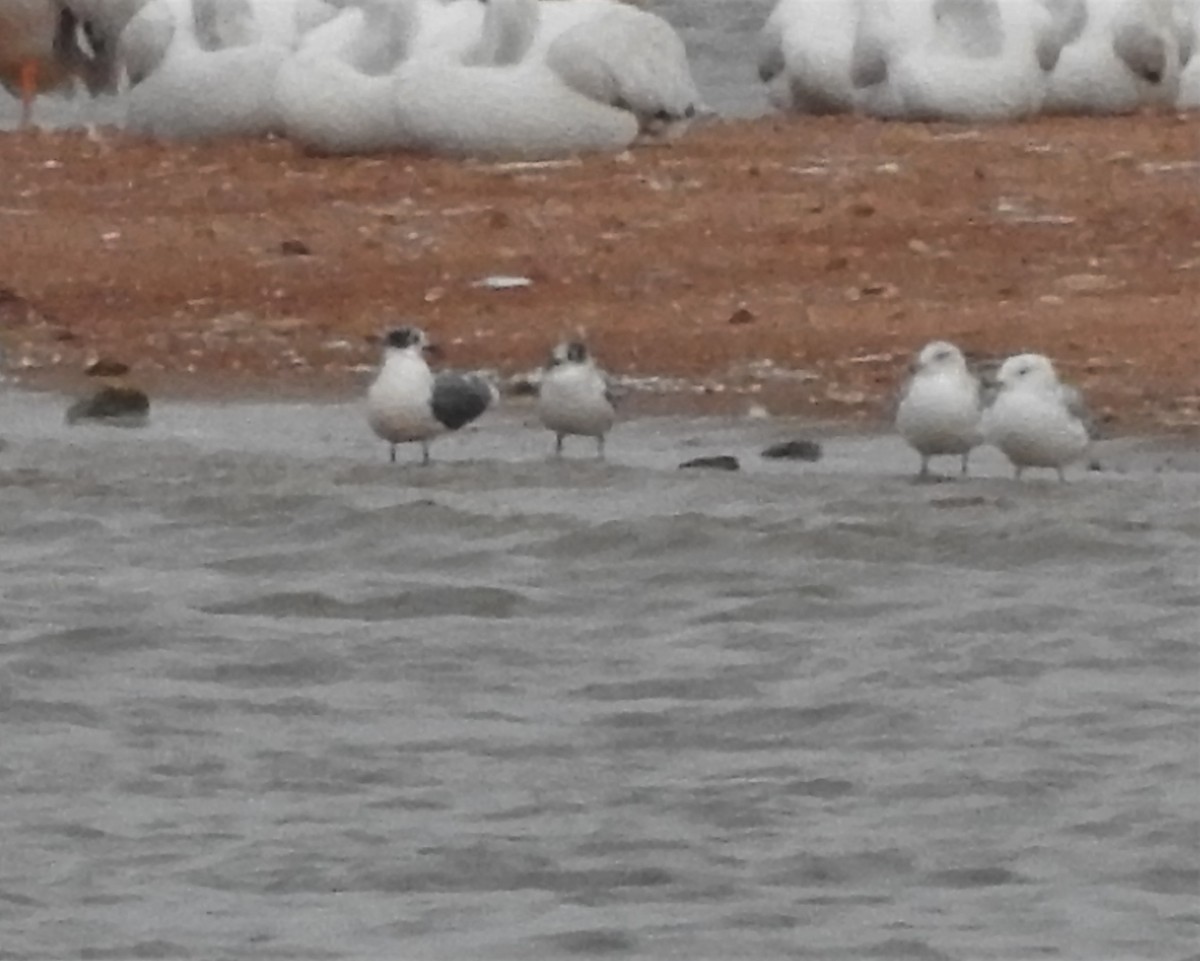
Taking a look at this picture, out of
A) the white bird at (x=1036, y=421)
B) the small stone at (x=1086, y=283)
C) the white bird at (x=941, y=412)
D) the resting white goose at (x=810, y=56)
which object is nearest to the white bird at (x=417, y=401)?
the white bird at (x=941, y=412)

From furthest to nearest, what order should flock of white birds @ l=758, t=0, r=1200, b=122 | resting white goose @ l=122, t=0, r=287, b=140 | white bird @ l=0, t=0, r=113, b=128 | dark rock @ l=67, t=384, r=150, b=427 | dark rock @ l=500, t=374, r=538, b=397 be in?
white bird @ l=0, t=0, r=113, b=128
flock of white birds @ l=758, t=0, r=1200, b=122
resting white goose @ l=122, t=0, r=287, b=140
dark rock @ l=500, t=374, r=538, b=397
dark rock @ l=67, t=384, r=150, b=427

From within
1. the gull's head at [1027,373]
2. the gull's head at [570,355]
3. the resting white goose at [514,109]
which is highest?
the resting white goose at [514,109]

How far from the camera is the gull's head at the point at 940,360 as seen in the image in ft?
35.8

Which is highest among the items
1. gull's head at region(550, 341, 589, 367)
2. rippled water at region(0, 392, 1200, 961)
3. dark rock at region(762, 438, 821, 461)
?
gull's head at region(550, 341, 589, 367)

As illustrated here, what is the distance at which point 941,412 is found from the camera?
424 inches

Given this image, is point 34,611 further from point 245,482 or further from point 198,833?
point 198,833

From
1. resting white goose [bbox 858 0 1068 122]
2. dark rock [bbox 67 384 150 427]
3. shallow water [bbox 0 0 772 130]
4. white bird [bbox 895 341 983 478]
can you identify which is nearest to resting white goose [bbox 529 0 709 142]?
resting white goose [bbox 858 0 1068 122]

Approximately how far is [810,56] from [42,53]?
11.4 ft

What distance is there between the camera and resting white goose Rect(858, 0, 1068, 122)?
17.7 metres

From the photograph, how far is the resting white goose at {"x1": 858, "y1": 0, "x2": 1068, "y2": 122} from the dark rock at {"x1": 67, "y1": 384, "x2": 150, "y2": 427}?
6237 mm

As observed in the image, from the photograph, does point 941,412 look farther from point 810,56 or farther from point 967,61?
point 810,56

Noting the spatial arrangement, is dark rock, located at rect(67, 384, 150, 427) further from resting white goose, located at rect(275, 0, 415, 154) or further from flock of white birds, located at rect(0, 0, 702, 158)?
resting white goose, located at rect(275, 0, 415, 154)

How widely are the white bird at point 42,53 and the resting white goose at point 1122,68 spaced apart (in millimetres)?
4355

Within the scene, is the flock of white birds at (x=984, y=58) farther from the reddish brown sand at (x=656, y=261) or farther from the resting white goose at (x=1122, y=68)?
the reddish brown sand at (x=656, y=261)
